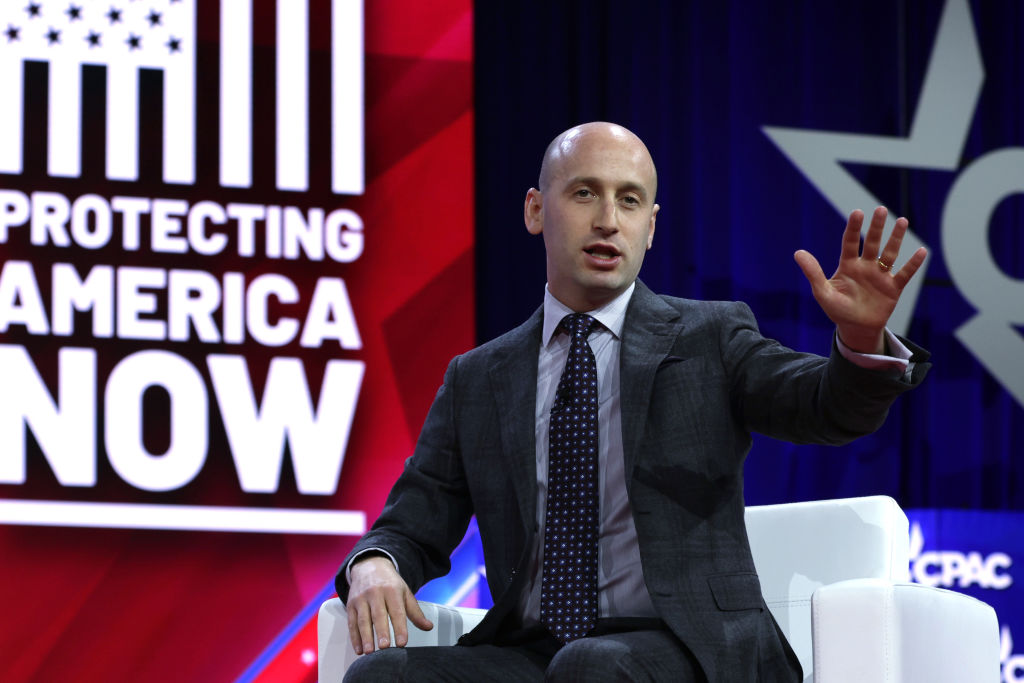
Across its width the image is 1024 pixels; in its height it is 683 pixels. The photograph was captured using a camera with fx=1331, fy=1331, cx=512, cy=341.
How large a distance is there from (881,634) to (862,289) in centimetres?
42

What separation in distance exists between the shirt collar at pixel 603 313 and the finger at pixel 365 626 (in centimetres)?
53

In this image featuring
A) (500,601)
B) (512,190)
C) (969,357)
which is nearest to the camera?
(500,601)

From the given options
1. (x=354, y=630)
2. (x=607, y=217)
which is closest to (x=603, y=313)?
(x=607, y=217)

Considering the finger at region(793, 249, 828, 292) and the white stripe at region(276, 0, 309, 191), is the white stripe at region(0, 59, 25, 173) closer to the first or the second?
the white stripe at region(276, 0, 309, 191)

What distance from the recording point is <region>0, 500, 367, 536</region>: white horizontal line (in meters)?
3.40

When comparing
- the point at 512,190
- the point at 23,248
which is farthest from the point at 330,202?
the point at 23,248

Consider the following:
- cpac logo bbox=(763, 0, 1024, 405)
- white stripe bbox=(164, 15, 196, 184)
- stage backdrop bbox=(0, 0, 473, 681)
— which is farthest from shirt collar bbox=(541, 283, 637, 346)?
cpac logo bbox=(763, 0, 1024, 405)

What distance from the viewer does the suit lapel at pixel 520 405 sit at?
195cm

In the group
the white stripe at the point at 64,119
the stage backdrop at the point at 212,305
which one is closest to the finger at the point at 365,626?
the stage backdrop at the point at 212,305

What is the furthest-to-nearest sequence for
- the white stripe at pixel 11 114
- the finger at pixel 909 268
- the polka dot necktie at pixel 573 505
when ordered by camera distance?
the white stripe at pixel 11 114 → the polka dot necktie at pixel 573 505 → the finger at pixel 909 268

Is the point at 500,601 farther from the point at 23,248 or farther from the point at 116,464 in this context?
the point at 23,248

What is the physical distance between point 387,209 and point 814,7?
1.61m

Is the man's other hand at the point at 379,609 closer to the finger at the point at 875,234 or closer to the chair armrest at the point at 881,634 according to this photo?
the chair armrest at the point at 881,634

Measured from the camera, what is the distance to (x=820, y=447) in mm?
4145
